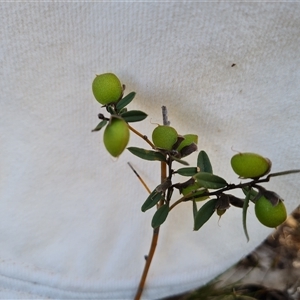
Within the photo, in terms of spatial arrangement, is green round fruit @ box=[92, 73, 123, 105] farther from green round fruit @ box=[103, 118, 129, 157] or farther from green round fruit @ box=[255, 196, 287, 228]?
green round fruit @ box=[255, 196, 287, 228]

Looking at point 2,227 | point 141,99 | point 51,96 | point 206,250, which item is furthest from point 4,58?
point 206,250

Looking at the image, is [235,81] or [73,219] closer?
[235,81]

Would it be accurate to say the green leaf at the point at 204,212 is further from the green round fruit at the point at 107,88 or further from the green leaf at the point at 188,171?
the green round fruit at the point at 107,88

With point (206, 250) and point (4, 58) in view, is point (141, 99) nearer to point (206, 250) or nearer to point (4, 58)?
point (4, 58)

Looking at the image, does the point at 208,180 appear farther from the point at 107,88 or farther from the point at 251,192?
the point at 107,88

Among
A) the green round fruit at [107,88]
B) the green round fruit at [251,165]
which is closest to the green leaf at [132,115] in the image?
the green round fruit at [107,88]

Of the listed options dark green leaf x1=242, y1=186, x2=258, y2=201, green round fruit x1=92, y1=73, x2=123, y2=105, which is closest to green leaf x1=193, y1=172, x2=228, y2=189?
dark green leaf x1=242, y1=186, x2=258, y2=201
